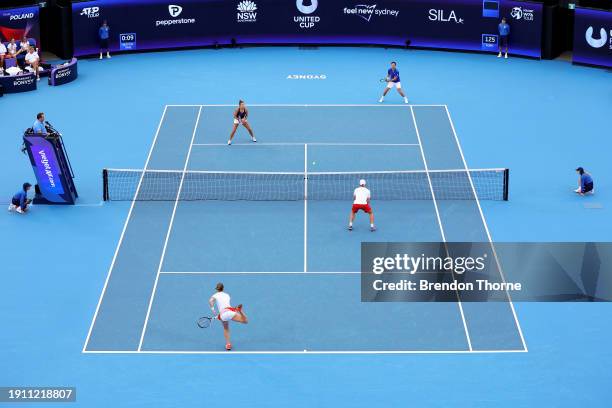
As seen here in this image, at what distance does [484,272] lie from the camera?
3159cm

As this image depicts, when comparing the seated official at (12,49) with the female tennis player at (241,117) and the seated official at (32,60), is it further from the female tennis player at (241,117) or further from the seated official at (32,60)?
the female tennis player at (241,117)

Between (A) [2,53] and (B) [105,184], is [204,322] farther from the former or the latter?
(A) [2,53]

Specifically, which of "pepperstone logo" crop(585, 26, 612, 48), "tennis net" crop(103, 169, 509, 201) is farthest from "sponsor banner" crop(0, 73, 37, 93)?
"pepperstone logo" crop(585, 26, 612, 48)

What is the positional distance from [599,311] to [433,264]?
4682mm

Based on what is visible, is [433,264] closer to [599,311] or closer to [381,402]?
[599,311]

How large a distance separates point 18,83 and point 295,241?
1806 cm

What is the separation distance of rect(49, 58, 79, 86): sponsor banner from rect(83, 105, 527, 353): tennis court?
5.62 meters

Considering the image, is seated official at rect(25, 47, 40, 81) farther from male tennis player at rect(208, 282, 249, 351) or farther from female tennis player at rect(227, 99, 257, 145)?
male tennis player at rect(208, 282, 249, 351)

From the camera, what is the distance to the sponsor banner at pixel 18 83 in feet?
152

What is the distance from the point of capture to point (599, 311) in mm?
29594

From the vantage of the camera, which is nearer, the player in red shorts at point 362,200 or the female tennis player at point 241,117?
the player in red shorts at point 362,200

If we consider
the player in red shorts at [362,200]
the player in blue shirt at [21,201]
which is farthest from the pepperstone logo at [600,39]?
the player in blue shirt at [21,201]

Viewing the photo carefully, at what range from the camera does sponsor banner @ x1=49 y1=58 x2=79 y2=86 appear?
156ft

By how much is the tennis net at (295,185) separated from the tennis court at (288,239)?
0.36 ft
